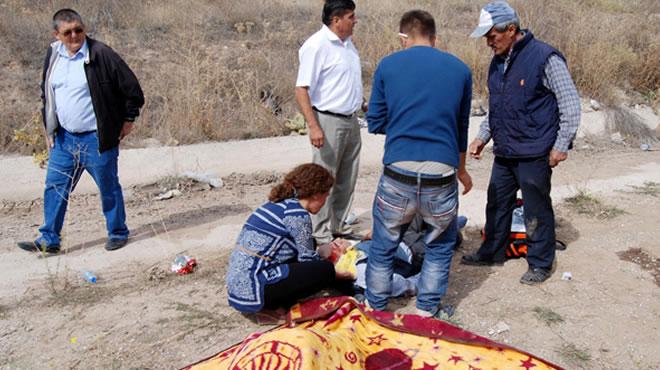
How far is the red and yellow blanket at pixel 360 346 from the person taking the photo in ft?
9.70

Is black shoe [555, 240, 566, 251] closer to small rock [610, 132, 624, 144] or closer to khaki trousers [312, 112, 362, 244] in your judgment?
khaki trousers [312, 112, 362, 244]

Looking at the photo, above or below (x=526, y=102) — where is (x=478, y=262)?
below

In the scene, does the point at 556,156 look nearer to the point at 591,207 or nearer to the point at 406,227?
the point at 406,227

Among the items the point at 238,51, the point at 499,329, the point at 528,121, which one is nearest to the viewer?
the point at 499,329

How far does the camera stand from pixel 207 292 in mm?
4734

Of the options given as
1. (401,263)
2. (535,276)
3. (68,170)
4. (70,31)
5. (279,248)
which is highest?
(70,31)

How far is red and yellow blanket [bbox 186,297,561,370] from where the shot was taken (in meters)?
2.96

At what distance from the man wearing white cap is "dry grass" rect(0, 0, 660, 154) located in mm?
4791

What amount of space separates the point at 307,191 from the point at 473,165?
183 inches

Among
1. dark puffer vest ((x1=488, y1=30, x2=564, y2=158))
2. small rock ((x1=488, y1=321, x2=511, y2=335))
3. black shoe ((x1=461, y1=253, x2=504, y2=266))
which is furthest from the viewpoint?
black shoe ((x1=461, y1=253, x2=504, y2=266))

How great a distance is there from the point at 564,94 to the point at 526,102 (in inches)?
10.0

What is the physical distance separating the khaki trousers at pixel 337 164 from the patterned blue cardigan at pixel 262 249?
1177mm

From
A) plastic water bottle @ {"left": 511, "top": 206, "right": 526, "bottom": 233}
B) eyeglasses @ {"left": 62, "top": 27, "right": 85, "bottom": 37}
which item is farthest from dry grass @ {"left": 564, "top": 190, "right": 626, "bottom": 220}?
eyeglasses @ {"left": 62, "top": 27, "right": 85, "bottom": 37}

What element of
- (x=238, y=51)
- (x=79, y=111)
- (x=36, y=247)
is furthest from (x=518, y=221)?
(x=238, y=51)
